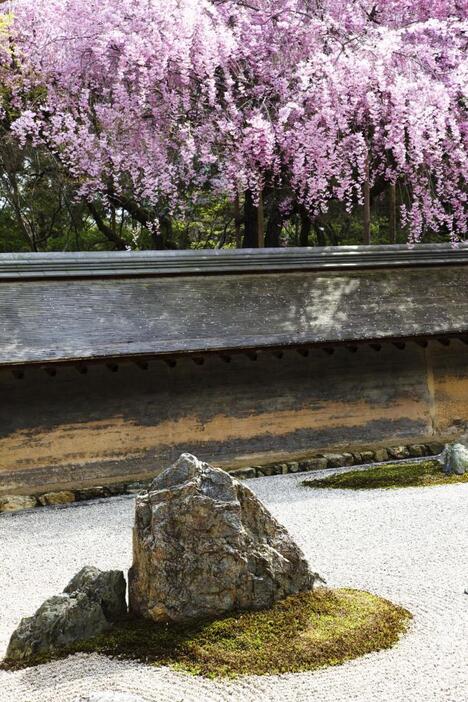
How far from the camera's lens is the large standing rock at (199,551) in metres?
4.46

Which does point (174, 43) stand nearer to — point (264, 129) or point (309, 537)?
point (264, 129)

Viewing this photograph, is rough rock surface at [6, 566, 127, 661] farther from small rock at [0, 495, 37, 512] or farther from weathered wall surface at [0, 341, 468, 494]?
weathered wall surface at [0, 341, 468, 494]

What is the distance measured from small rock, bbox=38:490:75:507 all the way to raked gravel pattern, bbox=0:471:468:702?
0.36m

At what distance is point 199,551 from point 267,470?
631cm

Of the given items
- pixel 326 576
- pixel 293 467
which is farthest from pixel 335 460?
pixel 326 576

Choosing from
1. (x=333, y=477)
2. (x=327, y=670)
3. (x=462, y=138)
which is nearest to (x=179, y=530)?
(x=327, y=670)

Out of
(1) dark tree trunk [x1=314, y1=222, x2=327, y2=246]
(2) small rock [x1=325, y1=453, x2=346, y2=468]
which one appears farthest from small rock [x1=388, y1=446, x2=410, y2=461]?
(1) dark tree trunk [x1=314, y1=222, x2=327, y2=246]

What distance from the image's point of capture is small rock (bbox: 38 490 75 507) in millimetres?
9641

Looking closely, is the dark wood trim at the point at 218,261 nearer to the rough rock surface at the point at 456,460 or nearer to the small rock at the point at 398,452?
the small rock at the point at 398,452

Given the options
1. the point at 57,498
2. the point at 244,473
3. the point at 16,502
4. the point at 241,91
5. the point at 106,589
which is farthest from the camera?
the point at 241,91

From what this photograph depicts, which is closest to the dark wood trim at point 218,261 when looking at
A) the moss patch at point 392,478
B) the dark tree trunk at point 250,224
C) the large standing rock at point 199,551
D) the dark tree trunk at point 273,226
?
the dark tree trunk at point 250,224

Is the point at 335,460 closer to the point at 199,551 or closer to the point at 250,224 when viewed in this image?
the point at 250,224

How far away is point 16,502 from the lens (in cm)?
957

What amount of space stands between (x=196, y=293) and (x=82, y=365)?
6.07 feet
